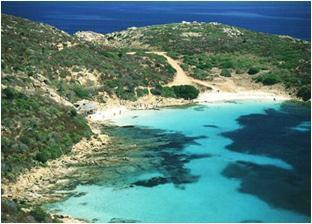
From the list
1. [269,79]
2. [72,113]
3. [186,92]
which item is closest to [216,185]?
[72,113]

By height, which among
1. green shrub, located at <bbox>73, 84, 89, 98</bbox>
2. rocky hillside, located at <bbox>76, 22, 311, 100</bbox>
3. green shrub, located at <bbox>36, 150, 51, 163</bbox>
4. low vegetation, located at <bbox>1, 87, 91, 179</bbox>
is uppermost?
rocky hillside, located at <bbox>76, 22, 311, 100</bbox>

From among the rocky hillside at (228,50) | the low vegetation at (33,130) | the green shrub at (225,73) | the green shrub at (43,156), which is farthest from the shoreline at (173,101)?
the green shrub at (43,156)

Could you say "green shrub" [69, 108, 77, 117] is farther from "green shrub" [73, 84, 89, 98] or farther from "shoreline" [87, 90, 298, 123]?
"green shrub" [73, 84, 89, 98]

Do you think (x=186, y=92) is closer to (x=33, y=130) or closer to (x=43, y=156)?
(x=33, y=130)

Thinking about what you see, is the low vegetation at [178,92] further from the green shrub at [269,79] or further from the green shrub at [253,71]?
the green shrub at [253,71]

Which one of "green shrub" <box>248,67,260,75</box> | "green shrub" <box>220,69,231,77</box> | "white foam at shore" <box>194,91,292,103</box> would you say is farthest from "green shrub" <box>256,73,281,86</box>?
"green shrub" <box>220,69,231,77</box>

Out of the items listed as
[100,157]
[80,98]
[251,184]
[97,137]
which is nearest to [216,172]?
[251,184]

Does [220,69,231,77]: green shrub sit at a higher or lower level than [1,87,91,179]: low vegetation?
higher
